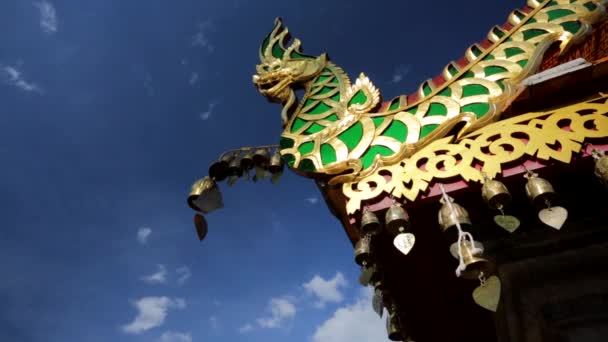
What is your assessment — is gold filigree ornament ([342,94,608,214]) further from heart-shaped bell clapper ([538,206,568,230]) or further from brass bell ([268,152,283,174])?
brass bell ([268,152,283,174])

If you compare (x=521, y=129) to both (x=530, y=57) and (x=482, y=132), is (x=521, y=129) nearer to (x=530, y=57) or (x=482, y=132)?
(x=482, y=132)

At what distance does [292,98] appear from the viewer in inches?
135

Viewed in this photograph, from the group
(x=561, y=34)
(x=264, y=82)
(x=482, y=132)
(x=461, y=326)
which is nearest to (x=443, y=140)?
(x=482, y=132)

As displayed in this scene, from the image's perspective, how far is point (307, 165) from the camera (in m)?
2.61

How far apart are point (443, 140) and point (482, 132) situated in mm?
210

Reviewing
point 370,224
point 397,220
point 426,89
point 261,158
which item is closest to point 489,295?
point 397,220

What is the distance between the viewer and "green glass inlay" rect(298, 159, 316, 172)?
2574mm

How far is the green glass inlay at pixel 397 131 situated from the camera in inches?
101

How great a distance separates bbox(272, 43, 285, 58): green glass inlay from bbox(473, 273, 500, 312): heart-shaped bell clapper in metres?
3.03

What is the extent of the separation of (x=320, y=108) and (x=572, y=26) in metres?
1.87

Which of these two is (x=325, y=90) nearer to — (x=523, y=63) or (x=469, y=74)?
(x=469, y=74)

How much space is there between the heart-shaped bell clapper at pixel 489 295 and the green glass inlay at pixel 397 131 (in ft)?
3.62

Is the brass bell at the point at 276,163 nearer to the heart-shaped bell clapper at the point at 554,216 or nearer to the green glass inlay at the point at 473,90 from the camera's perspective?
the green glass inlay at the point at 473,90

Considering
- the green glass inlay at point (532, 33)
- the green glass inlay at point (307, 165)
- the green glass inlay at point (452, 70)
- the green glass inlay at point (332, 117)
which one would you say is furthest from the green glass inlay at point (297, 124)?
the green glass inlay at point (532, 33)
